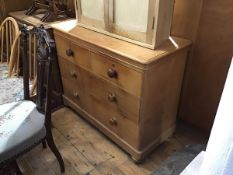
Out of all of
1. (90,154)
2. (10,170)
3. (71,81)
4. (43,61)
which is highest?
(43,61)

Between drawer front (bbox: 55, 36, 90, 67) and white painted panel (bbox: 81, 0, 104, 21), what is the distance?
0.24 metres

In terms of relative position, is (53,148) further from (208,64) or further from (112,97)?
(208,64)

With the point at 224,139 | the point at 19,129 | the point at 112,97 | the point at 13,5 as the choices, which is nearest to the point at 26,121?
the point at 19,129

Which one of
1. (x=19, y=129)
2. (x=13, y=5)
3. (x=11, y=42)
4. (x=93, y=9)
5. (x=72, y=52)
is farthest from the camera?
(x=13, y=5)

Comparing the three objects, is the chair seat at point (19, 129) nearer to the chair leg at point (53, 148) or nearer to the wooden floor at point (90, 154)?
the chair leg at point (53, 148)

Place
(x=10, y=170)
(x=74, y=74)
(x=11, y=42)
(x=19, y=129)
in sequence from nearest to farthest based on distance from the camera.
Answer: (x=19, y=129) → (x=10, y=170) → (x=74, y=74) → (x=11, y=42)

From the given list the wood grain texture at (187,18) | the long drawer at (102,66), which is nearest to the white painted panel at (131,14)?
the long drawer at (102,66)

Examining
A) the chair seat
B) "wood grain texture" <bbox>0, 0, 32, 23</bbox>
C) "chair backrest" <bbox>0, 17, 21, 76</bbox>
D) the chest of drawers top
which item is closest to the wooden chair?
the chair seat

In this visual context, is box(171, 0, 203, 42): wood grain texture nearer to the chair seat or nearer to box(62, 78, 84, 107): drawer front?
box(62, 78, 84, 107): drawer front

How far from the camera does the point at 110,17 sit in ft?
4.78

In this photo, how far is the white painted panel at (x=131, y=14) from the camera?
4.16 ft

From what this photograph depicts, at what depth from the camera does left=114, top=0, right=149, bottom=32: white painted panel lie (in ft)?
4.16

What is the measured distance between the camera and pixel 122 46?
4.43ft

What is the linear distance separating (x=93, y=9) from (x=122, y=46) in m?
0.41
